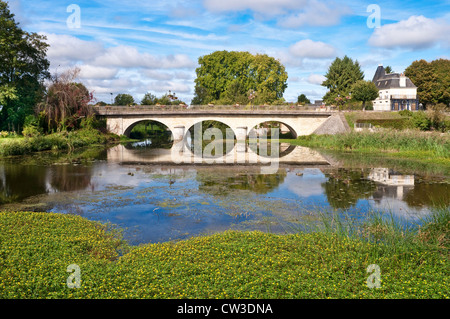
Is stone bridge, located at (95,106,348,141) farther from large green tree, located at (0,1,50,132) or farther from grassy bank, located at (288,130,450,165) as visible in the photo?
grassy bank, located at (288,130,450,165)

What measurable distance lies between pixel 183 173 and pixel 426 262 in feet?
53.8

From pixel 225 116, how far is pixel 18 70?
1028 inches

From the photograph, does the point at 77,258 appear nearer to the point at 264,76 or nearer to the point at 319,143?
the point at 319,143

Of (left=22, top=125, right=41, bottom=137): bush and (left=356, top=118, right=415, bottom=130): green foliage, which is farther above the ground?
(left=356, top=118, right=415, bottom=130): green foliage

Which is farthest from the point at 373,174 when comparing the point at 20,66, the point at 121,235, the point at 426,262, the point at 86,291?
the point at 20,66

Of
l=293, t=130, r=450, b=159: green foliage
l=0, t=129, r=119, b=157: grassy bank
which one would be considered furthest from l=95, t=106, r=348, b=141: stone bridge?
l=293, t=130, r=450, b=159: green foliage

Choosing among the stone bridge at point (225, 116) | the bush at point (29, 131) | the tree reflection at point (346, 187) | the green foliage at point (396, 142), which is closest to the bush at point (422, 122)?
the stone bridge at point (225, 116)

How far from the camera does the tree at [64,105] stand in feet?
133

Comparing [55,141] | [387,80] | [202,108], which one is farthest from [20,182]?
[387,80]

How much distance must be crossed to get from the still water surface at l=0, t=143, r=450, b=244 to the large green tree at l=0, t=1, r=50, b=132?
19.4m

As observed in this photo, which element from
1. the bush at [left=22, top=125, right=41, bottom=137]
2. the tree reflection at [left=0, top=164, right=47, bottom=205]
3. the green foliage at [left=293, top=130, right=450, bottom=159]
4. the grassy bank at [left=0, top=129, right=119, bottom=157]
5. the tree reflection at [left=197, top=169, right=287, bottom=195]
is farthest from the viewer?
the bush at [left=22, top=125, right=41, bottom=137]

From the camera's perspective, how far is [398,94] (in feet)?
225

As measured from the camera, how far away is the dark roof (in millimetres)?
68688

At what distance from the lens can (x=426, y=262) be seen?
746 cm
